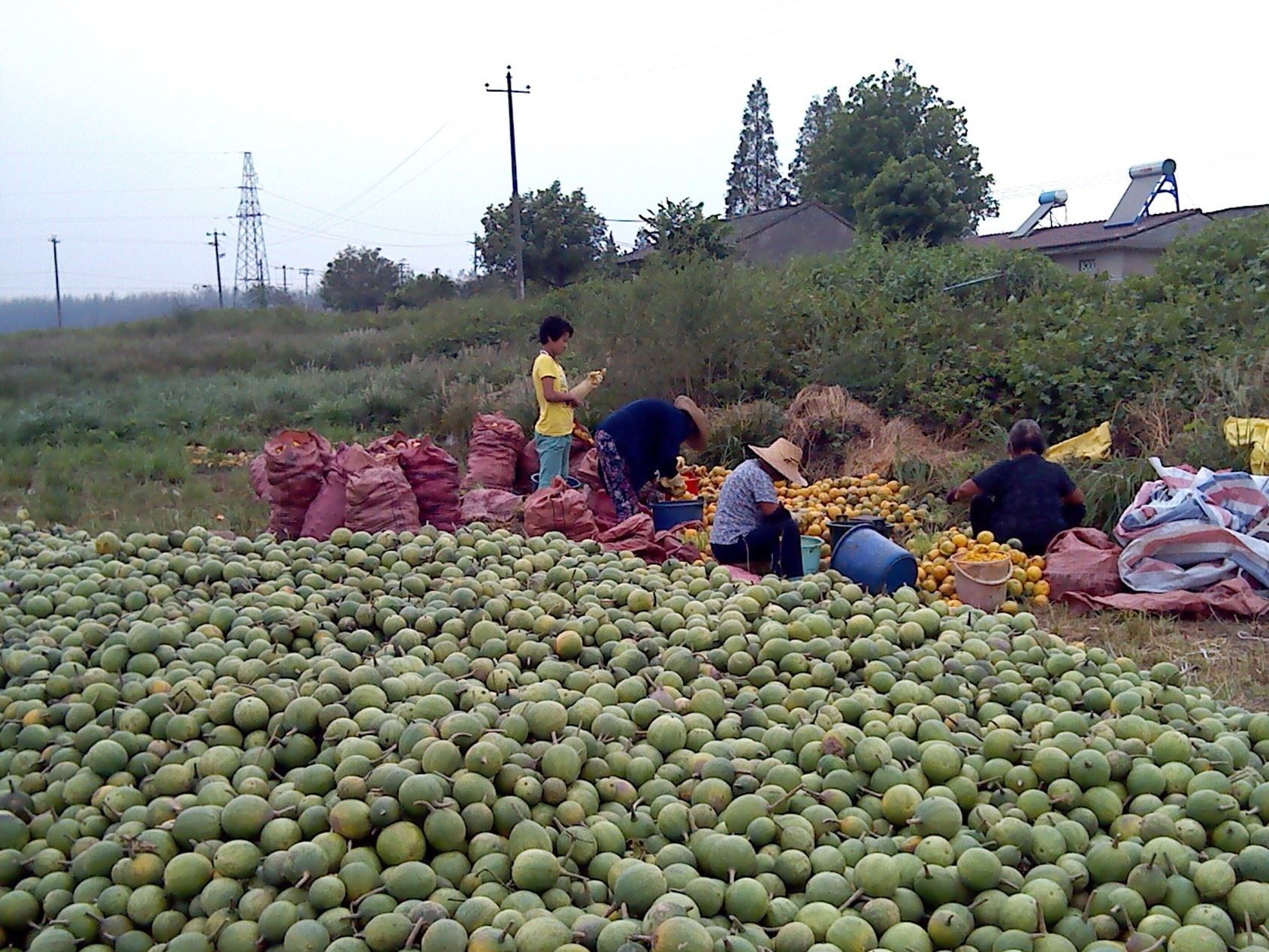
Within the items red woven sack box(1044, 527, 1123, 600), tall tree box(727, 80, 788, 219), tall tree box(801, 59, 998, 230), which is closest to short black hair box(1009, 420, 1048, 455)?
red woven sack box(1044, 527, 1123, 600)

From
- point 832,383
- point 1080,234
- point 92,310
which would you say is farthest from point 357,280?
point 832,383

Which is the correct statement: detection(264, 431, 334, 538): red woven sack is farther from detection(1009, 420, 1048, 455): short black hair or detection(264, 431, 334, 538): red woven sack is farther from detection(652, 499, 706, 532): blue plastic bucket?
detection(1009, 420, 1048, 455): short black hair

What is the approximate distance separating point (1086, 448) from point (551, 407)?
13.8 ft

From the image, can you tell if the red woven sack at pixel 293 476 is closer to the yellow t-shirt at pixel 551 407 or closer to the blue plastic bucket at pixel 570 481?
the yellow t-shirt at pixel 551 407

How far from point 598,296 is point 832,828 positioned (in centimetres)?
1130

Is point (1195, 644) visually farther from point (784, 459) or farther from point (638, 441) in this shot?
point (638, 441)

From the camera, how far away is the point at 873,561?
210 inches

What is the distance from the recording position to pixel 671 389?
34.6ft

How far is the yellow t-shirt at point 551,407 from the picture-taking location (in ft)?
23.9

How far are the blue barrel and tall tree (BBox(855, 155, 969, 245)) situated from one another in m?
21.4

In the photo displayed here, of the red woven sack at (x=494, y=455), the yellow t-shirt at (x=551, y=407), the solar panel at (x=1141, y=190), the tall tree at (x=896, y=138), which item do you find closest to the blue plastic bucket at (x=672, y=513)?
the yellow t-shirt at (x=551, y=407)

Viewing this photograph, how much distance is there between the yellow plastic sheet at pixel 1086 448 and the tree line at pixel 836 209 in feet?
33.3

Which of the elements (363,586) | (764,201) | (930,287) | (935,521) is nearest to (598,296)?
(930,287)

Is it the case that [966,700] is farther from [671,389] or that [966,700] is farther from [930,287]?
[930,287]
